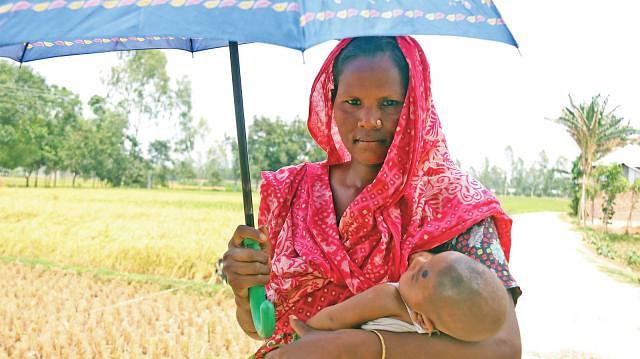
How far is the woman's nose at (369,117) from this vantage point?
5.75 ft

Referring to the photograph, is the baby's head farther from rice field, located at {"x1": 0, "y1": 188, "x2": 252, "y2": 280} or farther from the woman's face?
rice field, located at {"x1": 0, "y1": 188, "x2": 252, "y2": 280}

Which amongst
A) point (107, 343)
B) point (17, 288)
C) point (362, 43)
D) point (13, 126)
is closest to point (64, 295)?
point (17, 288)

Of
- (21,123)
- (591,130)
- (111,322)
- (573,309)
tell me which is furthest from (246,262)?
(21,123)

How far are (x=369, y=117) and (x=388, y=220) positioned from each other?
11.8 inches

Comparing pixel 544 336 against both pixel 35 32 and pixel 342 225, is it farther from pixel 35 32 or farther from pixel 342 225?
pixel 35 32

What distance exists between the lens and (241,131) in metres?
1.95

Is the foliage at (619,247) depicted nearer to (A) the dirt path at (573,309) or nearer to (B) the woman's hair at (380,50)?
(A) the dirt path at (573,309)

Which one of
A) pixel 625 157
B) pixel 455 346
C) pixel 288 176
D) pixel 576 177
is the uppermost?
pixel 625 157

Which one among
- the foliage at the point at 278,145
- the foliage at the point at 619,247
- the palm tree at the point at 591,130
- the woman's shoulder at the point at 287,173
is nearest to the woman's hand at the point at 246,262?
the woman's shoulder at the point at 287,173

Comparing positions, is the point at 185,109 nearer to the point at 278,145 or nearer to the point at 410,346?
the point at 278,145

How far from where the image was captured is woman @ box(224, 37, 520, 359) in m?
1.69

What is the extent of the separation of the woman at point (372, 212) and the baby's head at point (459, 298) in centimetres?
11

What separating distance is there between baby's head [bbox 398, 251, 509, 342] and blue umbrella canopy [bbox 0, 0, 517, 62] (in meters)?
0.59

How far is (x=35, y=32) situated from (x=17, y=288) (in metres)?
5.78
